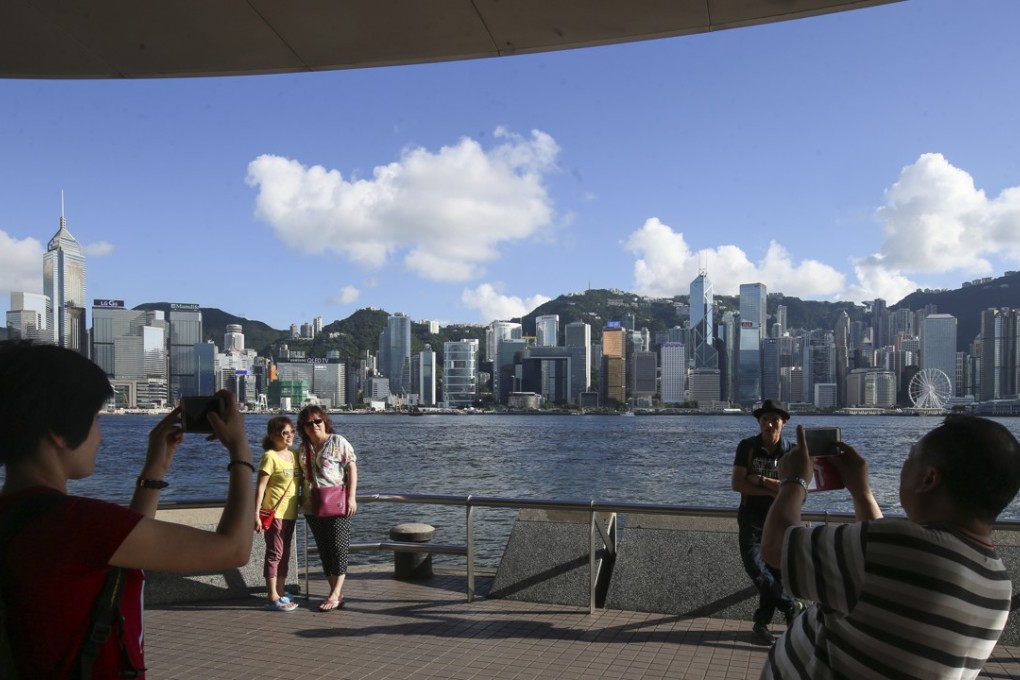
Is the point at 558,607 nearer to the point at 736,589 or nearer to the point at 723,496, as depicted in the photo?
the point at 736,589

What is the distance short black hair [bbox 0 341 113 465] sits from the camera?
1495 millimetres

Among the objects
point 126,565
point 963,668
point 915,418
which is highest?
point 126,565

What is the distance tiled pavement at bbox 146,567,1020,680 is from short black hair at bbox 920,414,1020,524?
324 centimetres

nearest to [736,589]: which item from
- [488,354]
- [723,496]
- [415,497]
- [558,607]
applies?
[558,607]

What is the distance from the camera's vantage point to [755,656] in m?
4.91

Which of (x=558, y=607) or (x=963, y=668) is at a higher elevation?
(x=963, y=668)

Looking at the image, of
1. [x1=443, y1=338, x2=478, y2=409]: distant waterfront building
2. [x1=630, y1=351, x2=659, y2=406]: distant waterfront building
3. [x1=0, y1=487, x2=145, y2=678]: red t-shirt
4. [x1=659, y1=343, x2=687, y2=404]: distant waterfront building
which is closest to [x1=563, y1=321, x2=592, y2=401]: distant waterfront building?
[x1=630, y1=351, x2=659, y2=406]: distant waterfront building

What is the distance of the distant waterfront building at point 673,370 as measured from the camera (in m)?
93.8

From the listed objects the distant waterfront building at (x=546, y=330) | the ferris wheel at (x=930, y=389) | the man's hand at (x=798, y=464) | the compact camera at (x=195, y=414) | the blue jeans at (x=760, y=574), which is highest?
the distant waterfront building at (x=546, y=330)

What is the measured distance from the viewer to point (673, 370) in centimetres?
9506

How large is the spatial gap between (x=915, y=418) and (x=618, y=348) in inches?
1549

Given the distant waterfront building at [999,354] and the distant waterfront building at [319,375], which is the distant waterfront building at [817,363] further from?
the distant waterfront building at [319,375]

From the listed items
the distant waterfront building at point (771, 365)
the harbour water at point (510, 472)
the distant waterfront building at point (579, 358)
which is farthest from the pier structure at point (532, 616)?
the distant waterfront building at point (579, 358)

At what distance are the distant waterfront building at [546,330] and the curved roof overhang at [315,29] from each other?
340ft
